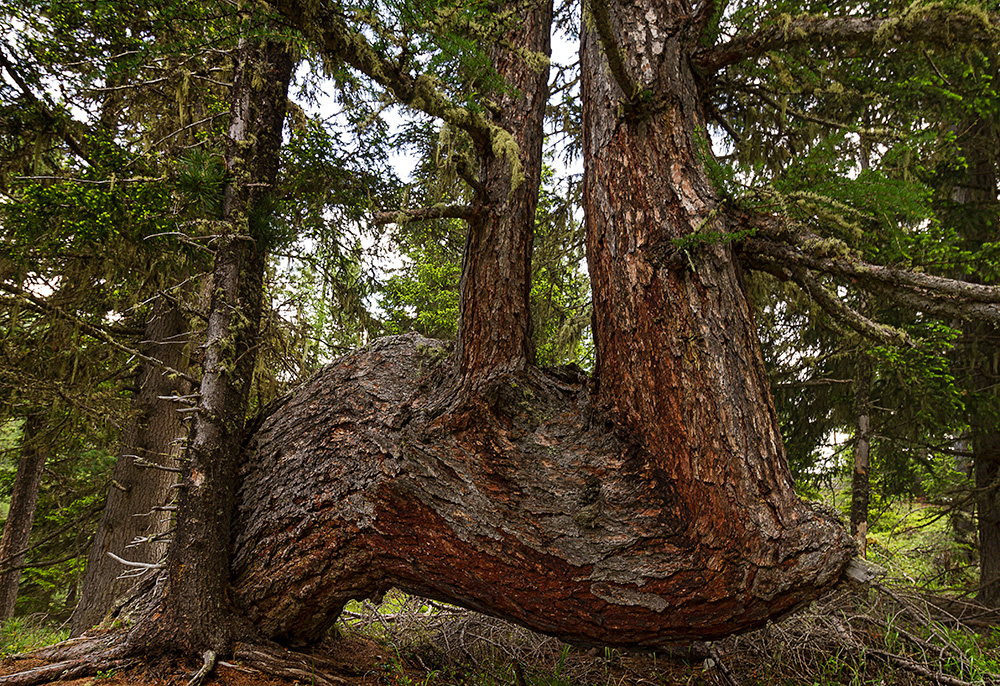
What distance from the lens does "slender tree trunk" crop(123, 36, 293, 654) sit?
9.46ft

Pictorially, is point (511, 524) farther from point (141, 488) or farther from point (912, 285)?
point (141, 488)

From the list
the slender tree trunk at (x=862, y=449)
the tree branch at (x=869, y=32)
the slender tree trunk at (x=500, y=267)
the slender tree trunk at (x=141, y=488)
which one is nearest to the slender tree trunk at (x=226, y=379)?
the slender tree trunk at (x=500, y=267)

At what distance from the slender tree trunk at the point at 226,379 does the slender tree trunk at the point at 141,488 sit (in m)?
2.41

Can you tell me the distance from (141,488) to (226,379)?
3.78 m

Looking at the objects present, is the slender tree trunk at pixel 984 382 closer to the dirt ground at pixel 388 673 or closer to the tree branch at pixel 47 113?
the dirt ground at pixel 388 673

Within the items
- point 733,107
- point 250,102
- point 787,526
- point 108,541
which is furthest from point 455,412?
point 108,541

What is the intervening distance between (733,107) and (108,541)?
749 centimetres

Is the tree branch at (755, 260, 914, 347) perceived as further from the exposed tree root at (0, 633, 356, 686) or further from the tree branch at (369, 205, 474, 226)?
the exposed tree root at (0, 633, 356, 686)

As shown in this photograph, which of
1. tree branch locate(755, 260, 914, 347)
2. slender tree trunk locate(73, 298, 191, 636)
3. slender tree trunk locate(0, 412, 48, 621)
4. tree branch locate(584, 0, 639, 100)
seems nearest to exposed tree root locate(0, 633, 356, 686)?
slender tree trunk locate(73, 298, 191, 636)

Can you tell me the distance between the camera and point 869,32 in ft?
9.09

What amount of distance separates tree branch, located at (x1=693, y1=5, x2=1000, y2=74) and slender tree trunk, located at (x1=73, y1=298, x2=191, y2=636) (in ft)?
17.4

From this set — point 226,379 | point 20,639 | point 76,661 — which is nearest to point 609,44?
point 226,379

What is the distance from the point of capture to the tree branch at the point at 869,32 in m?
2.51

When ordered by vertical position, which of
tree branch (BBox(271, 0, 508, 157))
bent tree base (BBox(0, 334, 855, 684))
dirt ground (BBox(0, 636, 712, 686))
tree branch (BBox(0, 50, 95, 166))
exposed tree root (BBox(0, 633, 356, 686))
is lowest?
dirt ground (BBox(0, 636, 712, 686))
